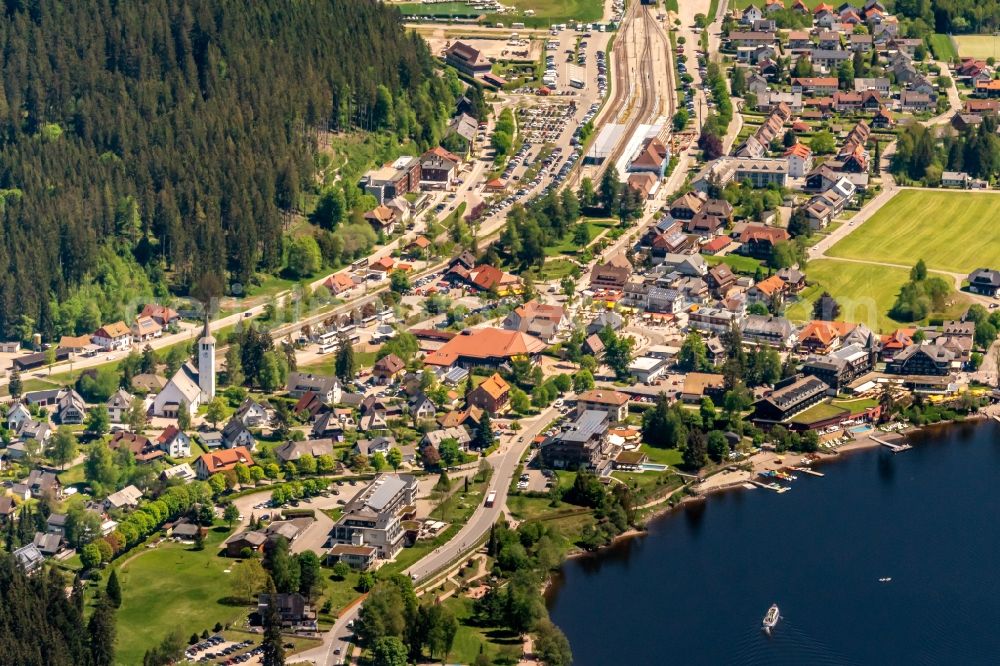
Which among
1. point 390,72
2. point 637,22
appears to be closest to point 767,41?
point 637,22

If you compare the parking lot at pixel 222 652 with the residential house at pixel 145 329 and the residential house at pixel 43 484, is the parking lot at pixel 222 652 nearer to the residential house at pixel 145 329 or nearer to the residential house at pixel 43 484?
the residential house at pixel 43 484

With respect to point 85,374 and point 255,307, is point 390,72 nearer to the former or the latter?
point 255,307

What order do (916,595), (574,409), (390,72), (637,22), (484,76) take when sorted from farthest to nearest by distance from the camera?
(637,22) < (484,76) < (390,72) < (574,409) < (916,595)

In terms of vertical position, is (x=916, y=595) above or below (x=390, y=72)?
below

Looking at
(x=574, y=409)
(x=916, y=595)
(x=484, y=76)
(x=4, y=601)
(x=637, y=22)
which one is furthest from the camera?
(x=637, y=22)

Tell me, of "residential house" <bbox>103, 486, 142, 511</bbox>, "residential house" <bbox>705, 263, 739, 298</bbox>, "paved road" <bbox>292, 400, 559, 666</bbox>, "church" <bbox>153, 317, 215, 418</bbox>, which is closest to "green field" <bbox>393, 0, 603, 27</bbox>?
"residential house" <bbox>705, 263, 739, 298</bbox>

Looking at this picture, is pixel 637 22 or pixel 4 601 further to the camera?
pixel 637 22

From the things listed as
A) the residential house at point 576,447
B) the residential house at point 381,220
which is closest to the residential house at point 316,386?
the residential house at point 576,447

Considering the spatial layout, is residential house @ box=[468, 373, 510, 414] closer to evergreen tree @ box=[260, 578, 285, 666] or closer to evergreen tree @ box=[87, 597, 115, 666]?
evergreen tree @ box=[260, 578, 285, 666]
